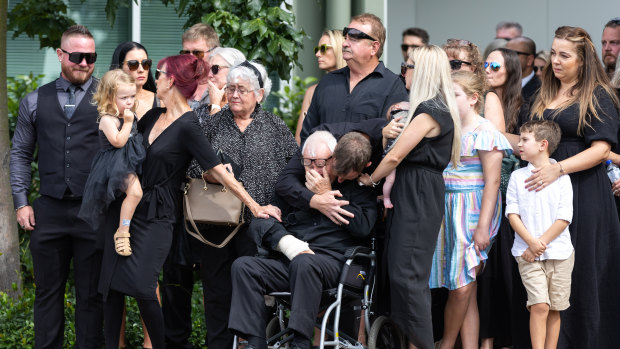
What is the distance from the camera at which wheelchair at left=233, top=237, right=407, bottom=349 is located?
584 centimetres

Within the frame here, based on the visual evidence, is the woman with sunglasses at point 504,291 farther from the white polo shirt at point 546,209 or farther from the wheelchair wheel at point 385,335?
the wheelchair wheel at point 385,335

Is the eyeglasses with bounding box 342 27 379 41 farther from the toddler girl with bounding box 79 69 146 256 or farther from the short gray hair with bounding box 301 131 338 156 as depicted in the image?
the toddler girl with bounding box 79 69 146 256

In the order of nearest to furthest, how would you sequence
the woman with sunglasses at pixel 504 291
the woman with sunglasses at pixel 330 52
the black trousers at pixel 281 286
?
the black trousers at pixel 281 286 → the woman with sunglasses at pixel 504 291 → the woman with sunglasses at pixel 330 52

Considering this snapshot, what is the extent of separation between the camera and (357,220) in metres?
6.00

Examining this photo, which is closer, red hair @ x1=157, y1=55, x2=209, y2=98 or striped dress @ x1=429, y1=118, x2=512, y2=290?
→ red hair @ x1=157, y1=55, x2=209, y2=98

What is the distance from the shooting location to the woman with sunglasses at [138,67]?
713 centimetres

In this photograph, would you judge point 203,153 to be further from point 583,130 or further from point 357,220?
point 583,130

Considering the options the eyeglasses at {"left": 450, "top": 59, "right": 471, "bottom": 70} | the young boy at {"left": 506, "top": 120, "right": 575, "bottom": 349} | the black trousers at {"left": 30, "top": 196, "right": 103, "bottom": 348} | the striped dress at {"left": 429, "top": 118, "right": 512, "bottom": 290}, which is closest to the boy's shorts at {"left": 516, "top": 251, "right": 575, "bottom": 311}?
the young boy at {"left": 506, "top": 120, "right": 575, "bottom": 349}

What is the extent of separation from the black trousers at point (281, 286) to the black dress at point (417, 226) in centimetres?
38

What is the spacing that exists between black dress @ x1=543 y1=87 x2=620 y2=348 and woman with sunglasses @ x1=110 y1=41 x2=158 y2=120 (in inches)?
111

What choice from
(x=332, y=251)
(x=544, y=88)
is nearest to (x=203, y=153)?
(x=332, y=251)

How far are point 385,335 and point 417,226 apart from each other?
0.78 metres

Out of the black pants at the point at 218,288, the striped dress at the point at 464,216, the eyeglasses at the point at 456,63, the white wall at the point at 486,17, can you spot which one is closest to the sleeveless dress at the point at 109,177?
the black pants at the point at 218,288

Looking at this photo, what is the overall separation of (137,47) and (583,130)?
129 inches
